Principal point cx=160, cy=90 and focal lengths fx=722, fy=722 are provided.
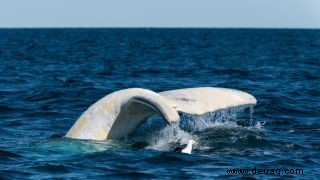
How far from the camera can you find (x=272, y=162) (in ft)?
41.3

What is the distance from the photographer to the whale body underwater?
11891 mm

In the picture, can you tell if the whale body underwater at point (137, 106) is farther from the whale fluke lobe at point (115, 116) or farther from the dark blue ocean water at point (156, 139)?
the dark blue ocean water at point (156, 139)

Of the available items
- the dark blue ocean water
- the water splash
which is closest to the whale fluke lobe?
the dark blue ocean water

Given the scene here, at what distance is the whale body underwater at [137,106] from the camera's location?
11891mm

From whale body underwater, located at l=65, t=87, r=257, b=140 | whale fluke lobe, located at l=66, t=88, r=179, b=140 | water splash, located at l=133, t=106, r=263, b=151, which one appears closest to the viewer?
whale body underwater, located at l=65, t=87, r=257, b=140

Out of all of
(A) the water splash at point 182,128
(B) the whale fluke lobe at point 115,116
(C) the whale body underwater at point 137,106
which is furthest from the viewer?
(A) the water splash at point 182,128

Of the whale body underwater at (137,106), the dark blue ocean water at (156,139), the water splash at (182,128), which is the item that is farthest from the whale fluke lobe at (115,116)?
the water splash at (182,128)

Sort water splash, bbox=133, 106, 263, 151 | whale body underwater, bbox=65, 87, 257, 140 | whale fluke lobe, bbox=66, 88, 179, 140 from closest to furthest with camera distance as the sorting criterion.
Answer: whale body underwater, bbox=65, 87, 257, 140, whale fluke lobe, bbox=66, 88, 179, 140, water splash, bbox=133, 106, 263, 151

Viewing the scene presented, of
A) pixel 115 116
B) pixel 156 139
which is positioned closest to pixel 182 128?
pixel 156 139

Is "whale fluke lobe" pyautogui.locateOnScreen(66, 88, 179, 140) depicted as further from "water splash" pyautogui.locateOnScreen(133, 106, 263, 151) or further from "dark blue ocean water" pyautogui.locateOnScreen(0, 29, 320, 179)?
"water splash" pyautogui.locateOnScreen(133, 106, 263, 151)

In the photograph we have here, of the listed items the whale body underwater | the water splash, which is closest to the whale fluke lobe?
the whale body underwater

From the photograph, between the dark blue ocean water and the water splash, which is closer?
the dark blue ocean water

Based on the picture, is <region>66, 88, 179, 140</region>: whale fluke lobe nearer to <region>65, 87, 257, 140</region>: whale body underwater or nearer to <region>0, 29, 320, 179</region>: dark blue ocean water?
<region>65, 87, 257, 140</region>: whale body underwater

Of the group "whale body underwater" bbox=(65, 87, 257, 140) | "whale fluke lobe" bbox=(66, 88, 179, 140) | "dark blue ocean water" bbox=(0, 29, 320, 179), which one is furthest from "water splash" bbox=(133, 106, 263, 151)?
"whale fluke lobe" bbox=(66, 88, 179, 140)
